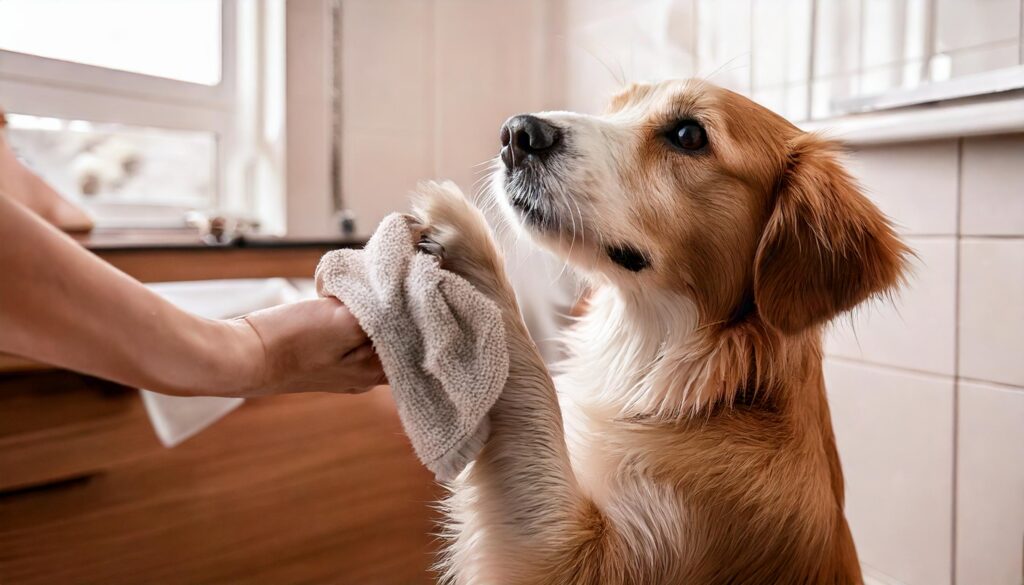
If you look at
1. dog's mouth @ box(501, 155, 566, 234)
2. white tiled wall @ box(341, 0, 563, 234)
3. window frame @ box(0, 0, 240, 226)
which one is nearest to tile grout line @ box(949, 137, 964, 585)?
dog's mouth @ box(501, 155, 566, 234)

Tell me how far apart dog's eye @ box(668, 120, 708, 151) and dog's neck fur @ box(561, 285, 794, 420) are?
0.58 ft

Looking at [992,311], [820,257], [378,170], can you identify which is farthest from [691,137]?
[378,170]

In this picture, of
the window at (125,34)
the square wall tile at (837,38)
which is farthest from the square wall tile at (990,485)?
the window at (125,34)

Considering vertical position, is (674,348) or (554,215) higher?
(554,215)

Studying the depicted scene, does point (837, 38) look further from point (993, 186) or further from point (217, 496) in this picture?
point (217, 496)

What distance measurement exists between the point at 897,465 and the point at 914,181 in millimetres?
454

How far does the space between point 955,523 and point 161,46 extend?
2.17m

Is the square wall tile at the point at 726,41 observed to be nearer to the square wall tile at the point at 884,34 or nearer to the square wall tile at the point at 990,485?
the square wall tile at the point at 884,34

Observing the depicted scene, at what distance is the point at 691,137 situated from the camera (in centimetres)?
81

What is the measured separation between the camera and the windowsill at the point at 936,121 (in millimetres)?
911

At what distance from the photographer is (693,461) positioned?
70 centimetres

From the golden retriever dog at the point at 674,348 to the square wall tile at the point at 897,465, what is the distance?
377mm

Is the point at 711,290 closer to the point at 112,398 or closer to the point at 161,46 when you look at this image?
the point at 112,398

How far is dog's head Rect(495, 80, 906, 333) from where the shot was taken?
746mm
